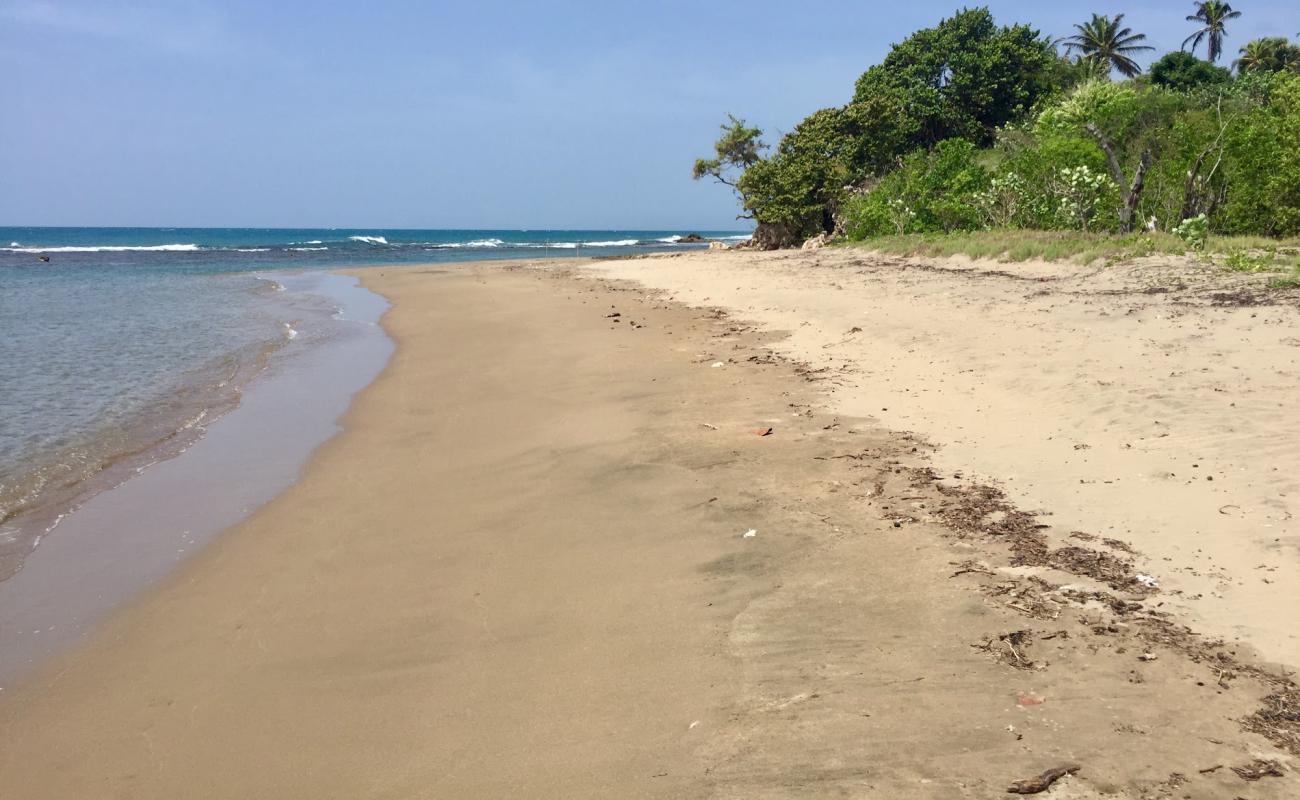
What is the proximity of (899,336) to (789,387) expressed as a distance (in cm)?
255

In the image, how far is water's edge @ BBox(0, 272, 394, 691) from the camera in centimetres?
471

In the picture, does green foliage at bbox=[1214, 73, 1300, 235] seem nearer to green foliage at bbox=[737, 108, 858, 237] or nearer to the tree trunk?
the tree trunk

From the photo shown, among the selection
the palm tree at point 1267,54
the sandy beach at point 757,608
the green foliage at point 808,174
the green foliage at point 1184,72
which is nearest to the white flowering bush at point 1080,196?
the sandy beach at point 757,608

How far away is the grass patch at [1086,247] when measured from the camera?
44.3ft

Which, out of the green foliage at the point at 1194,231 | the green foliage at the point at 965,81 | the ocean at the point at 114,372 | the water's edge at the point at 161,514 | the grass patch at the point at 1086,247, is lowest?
the water's edge at the point at 161,514

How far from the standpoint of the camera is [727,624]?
4086 millimetres

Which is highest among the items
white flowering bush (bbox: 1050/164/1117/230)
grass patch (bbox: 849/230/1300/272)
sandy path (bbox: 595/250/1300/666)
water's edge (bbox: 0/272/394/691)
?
white flowering bush (bbox: 1050/164/1117/230)

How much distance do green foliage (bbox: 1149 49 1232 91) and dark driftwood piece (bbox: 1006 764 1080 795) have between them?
169 feet

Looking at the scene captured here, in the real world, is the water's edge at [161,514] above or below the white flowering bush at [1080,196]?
below

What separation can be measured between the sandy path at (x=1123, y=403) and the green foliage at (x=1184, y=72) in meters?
40.2

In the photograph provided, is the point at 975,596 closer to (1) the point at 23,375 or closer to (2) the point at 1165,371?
(2) the point at 1165,371

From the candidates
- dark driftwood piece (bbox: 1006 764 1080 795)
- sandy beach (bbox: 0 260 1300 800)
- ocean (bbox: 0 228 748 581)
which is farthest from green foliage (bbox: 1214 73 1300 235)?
dark driftwood piece (bbox: 1006 764 1080 795)

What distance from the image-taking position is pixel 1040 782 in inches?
108

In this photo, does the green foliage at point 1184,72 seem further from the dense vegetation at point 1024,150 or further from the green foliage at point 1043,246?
the green foliage at point 1043,246
